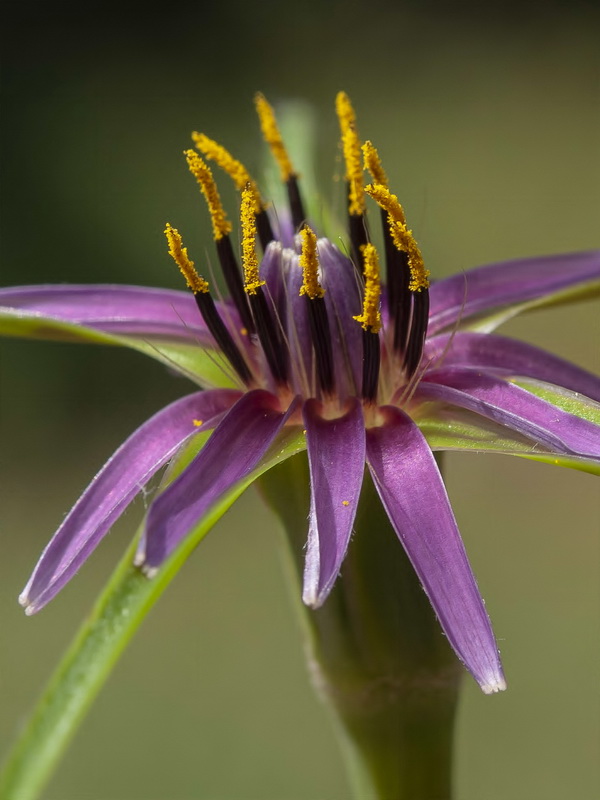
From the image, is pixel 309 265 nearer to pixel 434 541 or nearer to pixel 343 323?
pixel 343 323

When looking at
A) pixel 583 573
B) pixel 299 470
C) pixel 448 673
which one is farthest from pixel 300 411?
pixel 583 573

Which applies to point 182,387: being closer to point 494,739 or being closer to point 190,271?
point 494,739

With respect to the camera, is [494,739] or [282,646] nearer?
[494,739]

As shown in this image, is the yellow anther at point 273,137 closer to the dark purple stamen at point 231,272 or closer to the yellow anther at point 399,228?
the dark purple stamen at point 231,272

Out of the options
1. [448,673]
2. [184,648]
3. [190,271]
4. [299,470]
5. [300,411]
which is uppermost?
[184,648]

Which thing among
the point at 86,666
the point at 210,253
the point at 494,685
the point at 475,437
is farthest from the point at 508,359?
the point at 210,253

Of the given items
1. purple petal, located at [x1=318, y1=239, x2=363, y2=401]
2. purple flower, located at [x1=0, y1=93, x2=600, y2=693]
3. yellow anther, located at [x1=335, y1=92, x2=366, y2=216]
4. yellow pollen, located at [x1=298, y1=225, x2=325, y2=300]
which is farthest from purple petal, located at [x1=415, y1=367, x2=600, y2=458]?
yellow anther, located at [x1=335, y1=92, x2=366, y2=216]
